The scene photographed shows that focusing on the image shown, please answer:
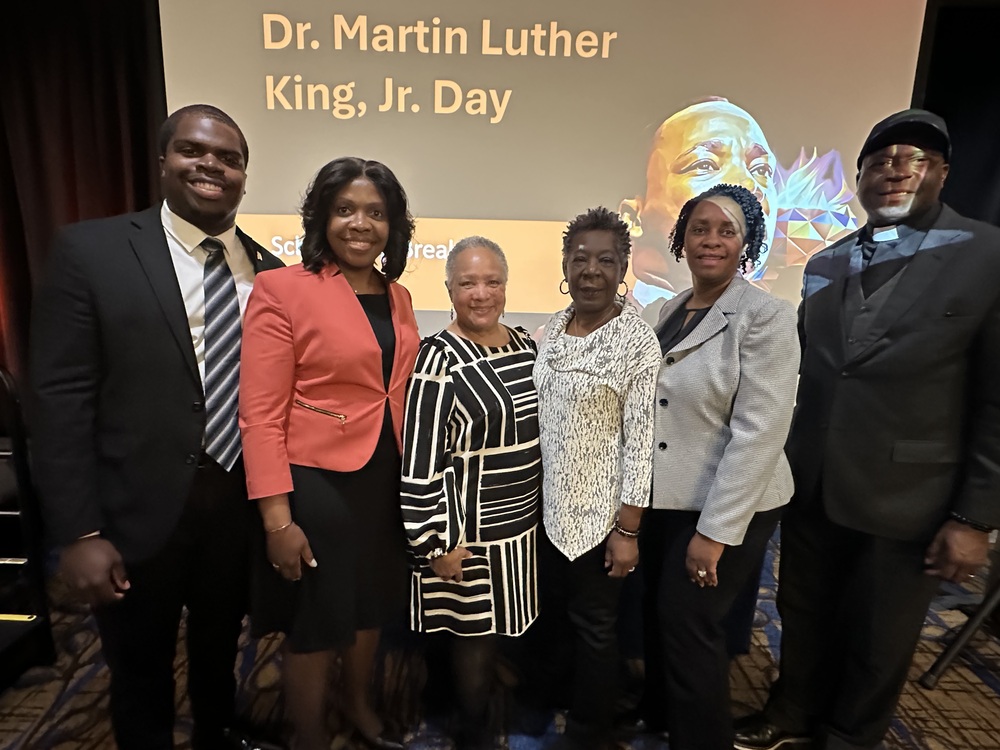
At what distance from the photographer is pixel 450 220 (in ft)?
8.50

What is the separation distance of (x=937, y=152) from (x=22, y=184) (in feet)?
13.2

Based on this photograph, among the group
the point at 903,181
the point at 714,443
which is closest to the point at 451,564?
the point at 714,443

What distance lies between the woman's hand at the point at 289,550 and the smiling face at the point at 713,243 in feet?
4.22

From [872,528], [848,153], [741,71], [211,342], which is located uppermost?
[741,71]

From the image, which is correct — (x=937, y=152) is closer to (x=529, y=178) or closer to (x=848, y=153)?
(x=848, y=153)

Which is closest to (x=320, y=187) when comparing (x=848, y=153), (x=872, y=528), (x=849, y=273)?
(x=849, y=273)

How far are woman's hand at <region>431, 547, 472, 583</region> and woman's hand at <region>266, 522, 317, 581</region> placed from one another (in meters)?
0.33

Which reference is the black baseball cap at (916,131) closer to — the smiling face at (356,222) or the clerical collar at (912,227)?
the clerical collar at (912,227)

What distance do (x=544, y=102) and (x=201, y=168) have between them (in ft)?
5.55

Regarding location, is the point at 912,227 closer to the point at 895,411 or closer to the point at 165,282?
the point at 895,411

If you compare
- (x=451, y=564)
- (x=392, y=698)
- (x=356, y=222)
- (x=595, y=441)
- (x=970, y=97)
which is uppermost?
(x=970, y=97)

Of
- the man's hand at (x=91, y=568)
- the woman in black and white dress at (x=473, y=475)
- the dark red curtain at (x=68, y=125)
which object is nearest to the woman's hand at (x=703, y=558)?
the woman in black and white dress at (x=473, y=475)

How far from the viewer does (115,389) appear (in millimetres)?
1285

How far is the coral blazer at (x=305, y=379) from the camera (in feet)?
4.24
